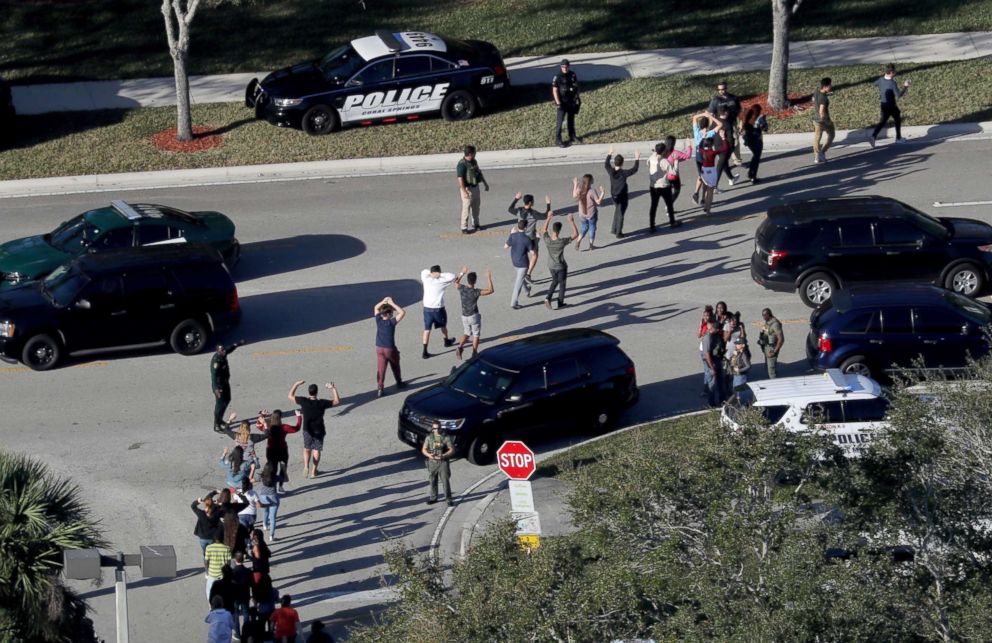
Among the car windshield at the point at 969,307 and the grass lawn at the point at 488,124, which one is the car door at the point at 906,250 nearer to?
the car windshield at the point at 969,307

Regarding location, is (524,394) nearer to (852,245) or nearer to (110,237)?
(852,245)

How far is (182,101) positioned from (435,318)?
11525 mm

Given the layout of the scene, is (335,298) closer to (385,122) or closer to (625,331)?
(625,331)

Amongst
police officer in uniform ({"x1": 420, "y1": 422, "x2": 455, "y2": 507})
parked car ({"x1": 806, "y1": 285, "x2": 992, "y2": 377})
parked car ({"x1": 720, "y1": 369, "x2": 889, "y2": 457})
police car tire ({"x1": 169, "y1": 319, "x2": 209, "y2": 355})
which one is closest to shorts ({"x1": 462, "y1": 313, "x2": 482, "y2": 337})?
police officer in uniform ({"x1": 420, "y1": 422, "x2": 455, "y2": 507})

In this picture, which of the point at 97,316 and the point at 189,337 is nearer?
the point at 97,316

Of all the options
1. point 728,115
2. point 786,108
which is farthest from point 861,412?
point 786,108

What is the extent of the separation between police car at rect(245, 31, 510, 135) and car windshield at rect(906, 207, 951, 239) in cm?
1108

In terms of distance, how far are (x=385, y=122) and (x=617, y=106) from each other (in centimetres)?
520

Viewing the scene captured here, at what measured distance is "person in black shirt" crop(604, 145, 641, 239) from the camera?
24.8 metres

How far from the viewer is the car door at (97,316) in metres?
21.3

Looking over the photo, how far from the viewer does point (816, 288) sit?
74.5 feet

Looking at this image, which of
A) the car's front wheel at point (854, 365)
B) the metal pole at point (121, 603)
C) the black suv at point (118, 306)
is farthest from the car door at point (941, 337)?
the metal pole at point (121, 603)

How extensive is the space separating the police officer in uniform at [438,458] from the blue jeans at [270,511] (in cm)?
198

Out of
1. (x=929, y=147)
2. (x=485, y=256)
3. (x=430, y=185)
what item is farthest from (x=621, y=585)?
(x=929, y=147)
